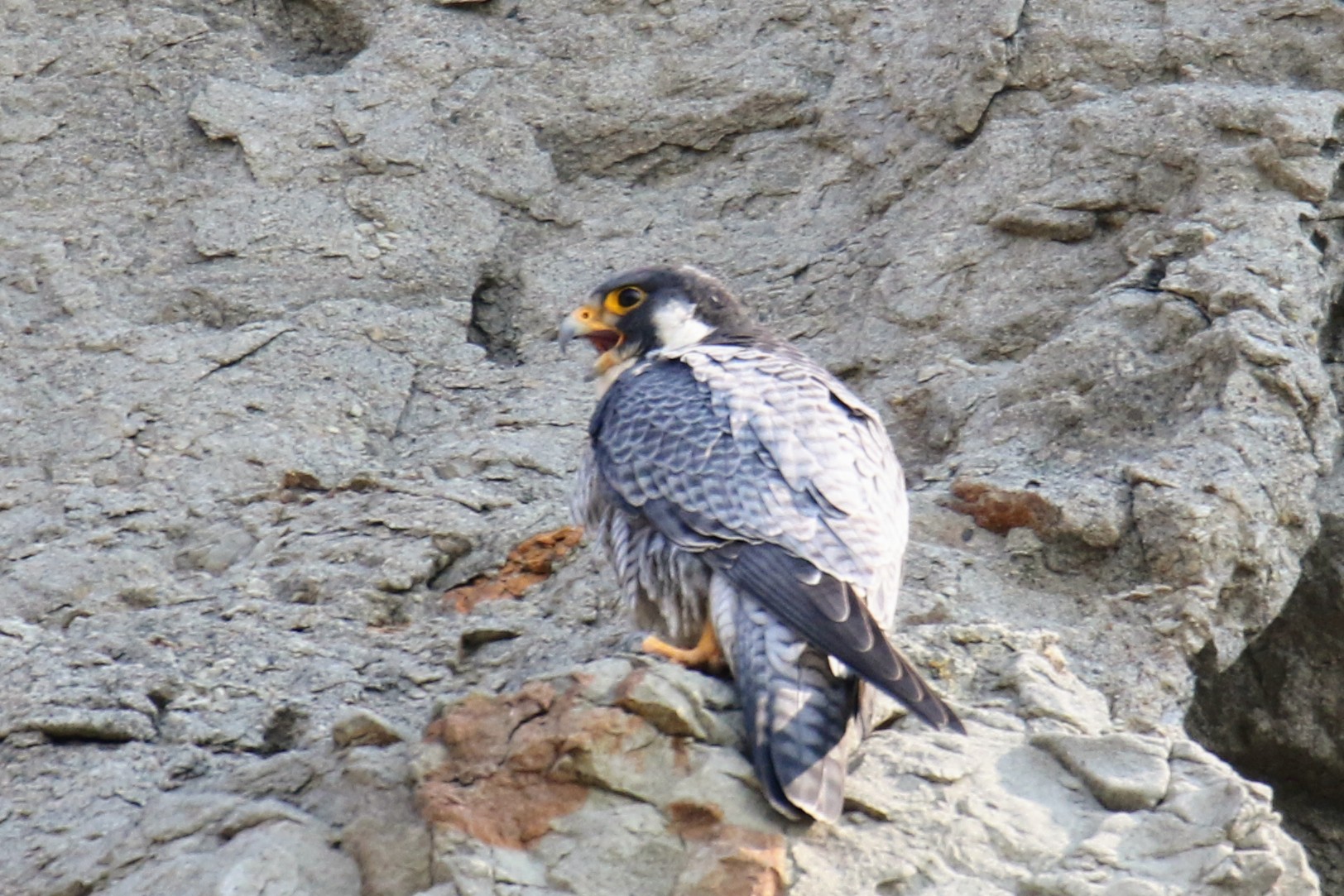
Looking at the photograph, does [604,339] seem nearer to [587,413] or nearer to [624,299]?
[624,299]

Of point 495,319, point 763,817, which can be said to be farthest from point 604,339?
point 763,817

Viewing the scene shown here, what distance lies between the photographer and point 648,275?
13.9 ft

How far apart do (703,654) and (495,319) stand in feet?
6.11

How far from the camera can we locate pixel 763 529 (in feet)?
11.1

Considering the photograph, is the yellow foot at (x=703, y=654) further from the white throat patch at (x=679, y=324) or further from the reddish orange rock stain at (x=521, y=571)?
the white throat patch at (x=679, y=324)

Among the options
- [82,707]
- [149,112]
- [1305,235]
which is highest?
[1305,235]

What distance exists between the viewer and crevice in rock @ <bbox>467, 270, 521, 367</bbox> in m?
4.95

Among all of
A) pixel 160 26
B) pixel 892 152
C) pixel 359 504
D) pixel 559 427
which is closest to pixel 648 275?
pixel 559 427

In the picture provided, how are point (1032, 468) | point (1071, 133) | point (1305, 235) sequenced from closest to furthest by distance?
point (1032, 468)
point (1305, 235)
point (1071, 133)

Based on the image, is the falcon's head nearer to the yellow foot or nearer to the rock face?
the rock face

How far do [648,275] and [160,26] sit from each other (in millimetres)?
2002

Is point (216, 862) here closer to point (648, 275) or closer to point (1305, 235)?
point (648, 275)

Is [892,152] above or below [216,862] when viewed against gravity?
above

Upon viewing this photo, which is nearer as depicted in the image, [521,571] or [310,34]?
[521,571]
